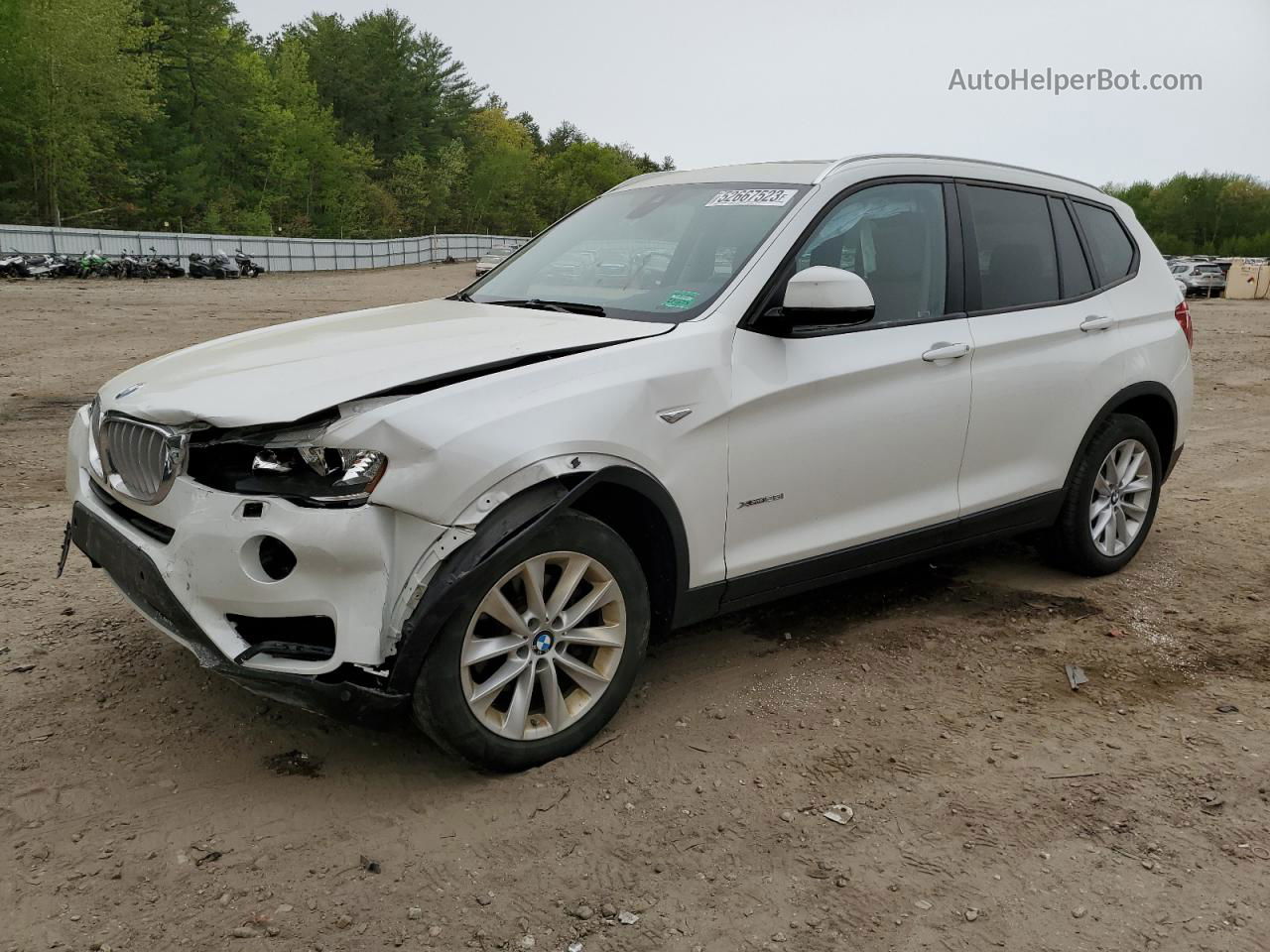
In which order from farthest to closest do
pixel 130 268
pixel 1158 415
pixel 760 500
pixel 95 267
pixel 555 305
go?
pixel 130 268
pixel 95 267
pixel 1158 415
pixel 555 305
pixel 760 500

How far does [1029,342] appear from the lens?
472 cm

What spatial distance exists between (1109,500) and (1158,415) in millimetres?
581

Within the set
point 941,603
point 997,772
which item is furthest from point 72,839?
point 941,603

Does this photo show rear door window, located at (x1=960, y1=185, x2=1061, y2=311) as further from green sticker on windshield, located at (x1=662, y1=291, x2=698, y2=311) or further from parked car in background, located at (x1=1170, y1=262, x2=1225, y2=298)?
parked car in background, located at (x1=1170, y1=262, x2=1225, y2=298)

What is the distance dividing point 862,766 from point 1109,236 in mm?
3261

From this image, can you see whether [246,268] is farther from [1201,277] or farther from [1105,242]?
[1105,242]

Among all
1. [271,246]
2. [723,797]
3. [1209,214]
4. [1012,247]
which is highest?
[1209,214]

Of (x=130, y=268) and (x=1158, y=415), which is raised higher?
(x=1158, y=415)

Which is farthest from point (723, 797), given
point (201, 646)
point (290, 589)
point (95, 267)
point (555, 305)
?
point (95, 267)

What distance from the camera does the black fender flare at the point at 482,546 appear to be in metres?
2.99

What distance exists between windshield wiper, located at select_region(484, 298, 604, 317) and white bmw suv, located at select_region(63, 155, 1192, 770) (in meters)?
0.03

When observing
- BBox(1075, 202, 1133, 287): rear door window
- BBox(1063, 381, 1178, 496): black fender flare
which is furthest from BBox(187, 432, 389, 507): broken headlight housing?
BBox(1075, 202, 1133, 287): rear door window

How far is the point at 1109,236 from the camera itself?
17.9ft

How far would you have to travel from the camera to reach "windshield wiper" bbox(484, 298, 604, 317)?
158 inches
